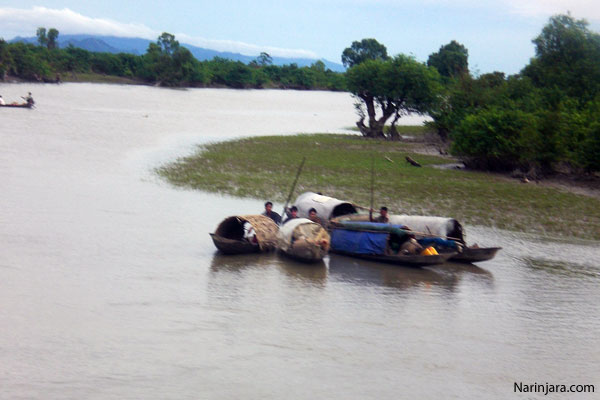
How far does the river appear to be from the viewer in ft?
38.2

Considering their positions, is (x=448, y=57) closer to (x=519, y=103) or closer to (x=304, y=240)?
(x=519, y=103)

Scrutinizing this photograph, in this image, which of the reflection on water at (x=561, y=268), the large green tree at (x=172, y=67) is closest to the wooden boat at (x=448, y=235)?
the reflection on water at (x=561, y=268)

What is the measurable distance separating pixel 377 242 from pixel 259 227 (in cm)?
298

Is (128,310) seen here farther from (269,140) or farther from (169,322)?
(269,140)

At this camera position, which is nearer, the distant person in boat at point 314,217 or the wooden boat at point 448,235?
the wooden boat at point 448,235

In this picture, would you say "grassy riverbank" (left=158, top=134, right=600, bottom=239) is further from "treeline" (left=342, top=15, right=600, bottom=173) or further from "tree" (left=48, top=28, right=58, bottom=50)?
"tree" (left=48, top=28, right=58, bottom=50)

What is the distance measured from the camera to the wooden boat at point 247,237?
60.6 ft

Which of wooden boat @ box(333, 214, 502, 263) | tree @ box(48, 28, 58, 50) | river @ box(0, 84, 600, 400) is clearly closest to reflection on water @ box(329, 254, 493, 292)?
river @ box(0, 84, 600, 400)

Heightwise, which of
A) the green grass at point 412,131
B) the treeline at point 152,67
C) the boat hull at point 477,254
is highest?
the treeline at point 152,67

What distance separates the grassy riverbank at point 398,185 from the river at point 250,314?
1848 mm

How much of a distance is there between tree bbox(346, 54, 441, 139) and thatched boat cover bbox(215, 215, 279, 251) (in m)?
30.9

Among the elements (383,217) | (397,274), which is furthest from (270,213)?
(397,274)

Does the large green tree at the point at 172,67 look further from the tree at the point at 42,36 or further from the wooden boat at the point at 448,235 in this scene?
the wooden boat at the point at 448,235

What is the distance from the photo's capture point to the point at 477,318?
1517 centimetres
